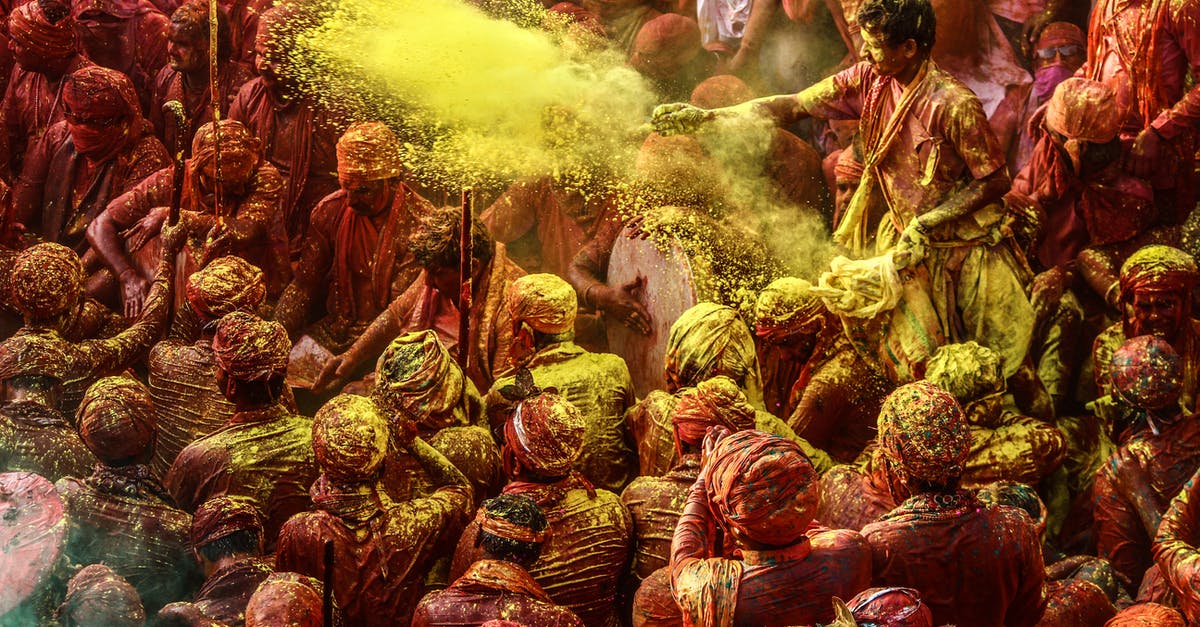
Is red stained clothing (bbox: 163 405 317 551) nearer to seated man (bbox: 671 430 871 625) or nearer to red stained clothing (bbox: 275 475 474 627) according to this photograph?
red stained clothing (bbox: 275 475 474 627)

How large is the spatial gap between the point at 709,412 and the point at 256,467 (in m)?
2.01

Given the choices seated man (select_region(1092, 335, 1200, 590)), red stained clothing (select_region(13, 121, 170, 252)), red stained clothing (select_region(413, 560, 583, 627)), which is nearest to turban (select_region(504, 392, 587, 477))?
red stained clothing (select_region(413, 560, 583, 627))

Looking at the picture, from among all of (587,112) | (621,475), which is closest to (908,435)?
(621,475)

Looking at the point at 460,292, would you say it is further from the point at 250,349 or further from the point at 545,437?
the point at 545,437

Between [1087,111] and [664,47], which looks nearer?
[1087,111]

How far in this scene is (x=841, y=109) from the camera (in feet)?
30.2

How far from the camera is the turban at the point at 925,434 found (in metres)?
6.23

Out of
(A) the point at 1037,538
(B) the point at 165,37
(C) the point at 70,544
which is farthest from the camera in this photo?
(B) the point at 165,37

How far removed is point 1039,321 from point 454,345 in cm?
315

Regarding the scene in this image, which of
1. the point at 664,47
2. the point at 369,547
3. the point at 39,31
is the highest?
the point at 664,47

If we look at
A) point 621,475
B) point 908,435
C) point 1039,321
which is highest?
point 908,435

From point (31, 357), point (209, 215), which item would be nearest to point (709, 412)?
point (31, 357)

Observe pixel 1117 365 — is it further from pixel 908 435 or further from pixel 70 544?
pixel 70 544

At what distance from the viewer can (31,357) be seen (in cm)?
844
